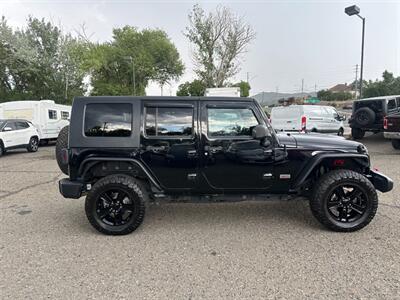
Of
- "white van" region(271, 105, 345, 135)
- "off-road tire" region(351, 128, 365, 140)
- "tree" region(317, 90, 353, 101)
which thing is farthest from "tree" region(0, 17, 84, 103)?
"tree" region(317, 90, 353, 101)

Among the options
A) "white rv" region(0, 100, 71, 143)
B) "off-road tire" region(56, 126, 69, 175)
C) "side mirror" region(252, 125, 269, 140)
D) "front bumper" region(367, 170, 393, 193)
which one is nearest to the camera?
"side mirror" region(252, 125, 269, 140)

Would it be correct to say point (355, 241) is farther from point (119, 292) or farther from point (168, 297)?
point (119, 292)

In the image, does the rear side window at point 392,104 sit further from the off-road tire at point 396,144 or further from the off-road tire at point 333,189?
the off-road tire at point 333,189

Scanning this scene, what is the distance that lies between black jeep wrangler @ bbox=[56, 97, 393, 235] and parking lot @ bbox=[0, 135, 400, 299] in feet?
1.23

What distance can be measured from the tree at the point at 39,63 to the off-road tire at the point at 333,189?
32.6 metres

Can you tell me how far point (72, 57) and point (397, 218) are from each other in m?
35.4

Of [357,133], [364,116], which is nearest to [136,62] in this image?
[357,133]

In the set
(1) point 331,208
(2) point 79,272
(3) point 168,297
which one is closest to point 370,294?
(1) point 331,208

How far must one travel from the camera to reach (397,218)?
A: 4.29 m

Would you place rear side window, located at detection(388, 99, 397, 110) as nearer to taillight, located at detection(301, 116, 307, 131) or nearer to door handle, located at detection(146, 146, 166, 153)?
taillight, located at detection(301, 116, 307, 131)

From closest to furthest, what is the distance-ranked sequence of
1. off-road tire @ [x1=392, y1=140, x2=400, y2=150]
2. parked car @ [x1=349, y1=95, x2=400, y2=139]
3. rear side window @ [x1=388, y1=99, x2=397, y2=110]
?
off-road tire @ [x1=392, y1=140, x2=400, y2=150] → parked car @ [x1=349, y1=95, x2=400, y2=139] → rear side window @ [x1=388, y1=99, x2=397, y2=110]

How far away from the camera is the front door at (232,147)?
3.90m

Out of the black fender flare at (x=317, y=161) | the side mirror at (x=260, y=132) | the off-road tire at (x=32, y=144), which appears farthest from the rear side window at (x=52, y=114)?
the black fender flare at (x=317, y=161)

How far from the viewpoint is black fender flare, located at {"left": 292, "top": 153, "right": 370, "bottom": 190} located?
3.88 meters
